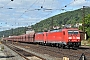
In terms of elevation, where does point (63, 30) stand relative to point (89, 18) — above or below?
below

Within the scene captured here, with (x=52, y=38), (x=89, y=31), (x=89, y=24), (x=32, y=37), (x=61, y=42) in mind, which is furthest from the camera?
(x=89, y=24)

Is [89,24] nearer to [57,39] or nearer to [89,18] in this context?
[89,18]

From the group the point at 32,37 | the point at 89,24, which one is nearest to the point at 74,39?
→ the point at 32,37

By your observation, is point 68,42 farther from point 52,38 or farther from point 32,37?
point 32,37

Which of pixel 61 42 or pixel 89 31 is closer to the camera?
pixel 61 42

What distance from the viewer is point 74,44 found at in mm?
40125

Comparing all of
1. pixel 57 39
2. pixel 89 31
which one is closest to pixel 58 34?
pixel 57 39

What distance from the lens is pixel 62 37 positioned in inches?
1649

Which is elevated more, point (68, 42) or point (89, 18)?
point (89, 18)

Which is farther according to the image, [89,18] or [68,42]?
[89,18]

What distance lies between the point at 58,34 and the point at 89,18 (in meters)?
81.0

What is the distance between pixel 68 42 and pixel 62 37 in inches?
89.7

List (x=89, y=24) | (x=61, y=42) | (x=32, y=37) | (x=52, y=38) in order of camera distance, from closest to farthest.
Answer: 1. (x=61, y=42)
2. (x=52, y=38)
3. (x=32, y=37)
4. (x=89, y=24)

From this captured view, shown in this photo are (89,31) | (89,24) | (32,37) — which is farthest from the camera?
(89,24)
